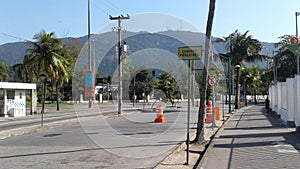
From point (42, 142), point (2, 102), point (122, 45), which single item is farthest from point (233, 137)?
point (2, 102)

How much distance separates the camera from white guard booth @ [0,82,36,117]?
3419 centimetres

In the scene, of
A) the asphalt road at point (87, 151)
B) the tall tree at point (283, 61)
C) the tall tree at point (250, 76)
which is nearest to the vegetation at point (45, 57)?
the asphalt road at point (87, 151)

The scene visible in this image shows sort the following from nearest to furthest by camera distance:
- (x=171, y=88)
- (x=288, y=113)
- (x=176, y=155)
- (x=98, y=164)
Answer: (x=98, y=164) → (x=176, y=155) → (x=288, y=113) → (x=171, y=88)

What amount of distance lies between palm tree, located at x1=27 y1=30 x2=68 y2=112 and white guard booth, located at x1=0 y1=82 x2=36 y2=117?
301 cm

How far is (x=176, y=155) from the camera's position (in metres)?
11.5

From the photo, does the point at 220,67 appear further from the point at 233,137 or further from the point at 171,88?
the point at 233,137

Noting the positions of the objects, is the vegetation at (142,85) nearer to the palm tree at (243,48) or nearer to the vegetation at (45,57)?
the palm tree at (243,48)

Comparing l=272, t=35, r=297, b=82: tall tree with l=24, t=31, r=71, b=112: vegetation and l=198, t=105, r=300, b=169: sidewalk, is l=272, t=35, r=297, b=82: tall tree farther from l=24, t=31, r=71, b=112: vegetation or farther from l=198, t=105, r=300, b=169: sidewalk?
l=198, t=105, r=300, b=169: sidewalk

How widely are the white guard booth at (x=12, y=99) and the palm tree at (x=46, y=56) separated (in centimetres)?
301

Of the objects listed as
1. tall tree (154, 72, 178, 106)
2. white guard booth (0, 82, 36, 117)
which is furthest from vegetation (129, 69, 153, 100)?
white guard booth (0, 82, 36, 117)

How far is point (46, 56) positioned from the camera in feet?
131

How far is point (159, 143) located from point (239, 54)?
3142 cm

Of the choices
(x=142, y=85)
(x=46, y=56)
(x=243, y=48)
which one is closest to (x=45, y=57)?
(x=46, y=56)

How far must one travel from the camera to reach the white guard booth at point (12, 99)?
34.2 meters
